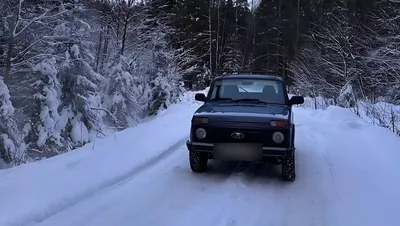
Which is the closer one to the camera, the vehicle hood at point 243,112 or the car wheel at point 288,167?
the vehicle hood at point 243,112

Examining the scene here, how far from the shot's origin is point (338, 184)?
6.38 m

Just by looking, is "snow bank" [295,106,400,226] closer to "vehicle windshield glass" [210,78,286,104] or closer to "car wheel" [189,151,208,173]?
"vehicle windshield glass" [210,78,286,104]

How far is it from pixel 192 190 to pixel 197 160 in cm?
100

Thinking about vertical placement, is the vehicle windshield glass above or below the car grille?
above

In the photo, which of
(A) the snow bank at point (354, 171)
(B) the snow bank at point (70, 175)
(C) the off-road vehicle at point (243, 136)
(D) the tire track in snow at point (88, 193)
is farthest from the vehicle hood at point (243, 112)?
(B) the snow bank at point (70, 175)

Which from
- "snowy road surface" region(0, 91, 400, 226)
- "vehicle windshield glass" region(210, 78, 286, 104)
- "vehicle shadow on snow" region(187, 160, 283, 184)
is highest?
"vehicle windshield glass" region(210, 78, 286, 104)

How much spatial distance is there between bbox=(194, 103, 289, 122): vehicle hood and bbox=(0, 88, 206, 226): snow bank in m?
1.63

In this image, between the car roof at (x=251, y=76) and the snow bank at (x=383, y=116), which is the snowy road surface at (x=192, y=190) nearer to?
the car roof at (x=251, y=76)

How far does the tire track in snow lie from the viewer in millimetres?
4531

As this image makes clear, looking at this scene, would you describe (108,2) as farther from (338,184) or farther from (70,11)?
(338,184)

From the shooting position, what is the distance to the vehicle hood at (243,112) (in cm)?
641

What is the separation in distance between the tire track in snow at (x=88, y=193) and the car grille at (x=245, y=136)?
55.8 inches

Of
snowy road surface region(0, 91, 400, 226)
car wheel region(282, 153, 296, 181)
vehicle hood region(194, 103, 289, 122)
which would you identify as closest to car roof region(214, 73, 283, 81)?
vehicle hood region(194, 103, 289, 122)

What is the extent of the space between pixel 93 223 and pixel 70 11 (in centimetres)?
886
